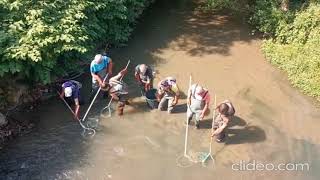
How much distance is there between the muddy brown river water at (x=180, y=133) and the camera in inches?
470

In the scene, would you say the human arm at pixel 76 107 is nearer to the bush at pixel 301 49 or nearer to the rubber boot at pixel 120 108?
the rubber boot at pixel 120 108

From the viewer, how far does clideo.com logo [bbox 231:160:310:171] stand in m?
12.1

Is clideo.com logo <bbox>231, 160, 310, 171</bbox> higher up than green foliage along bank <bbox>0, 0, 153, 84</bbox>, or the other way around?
green foliage along bank <bbox>0, 0, 153, 84</bbox>

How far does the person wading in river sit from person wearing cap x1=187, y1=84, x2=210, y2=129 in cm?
40

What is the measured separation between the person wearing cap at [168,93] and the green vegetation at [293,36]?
415cm

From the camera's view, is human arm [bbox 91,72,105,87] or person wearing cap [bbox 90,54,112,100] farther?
human arm [bbox 91,72,105,87]

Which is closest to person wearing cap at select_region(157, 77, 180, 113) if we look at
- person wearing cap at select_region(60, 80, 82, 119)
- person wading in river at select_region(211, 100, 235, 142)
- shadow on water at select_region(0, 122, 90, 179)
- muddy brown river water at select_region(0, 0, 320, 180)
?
muddy brown river water at select_region(0, 0, 320, 180)

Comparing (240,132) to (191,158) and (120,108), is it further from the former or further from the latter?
(120,108)

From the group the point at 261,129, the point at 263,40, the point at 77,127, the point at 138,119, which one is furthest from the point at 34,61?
the point at 263,40

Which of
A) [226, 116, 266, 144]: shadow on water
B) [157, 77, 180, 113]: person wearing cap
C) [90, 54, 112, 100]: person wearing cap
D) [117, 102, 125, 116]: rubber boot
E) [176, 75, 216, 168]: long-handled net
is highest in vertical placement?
[90, 54, 112, 100]: person wearing cap

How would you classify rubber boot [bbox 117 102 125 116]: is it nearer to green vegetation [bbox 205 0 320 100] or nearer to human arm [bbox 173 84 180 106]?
human arm [bbox 173 84 180 106]

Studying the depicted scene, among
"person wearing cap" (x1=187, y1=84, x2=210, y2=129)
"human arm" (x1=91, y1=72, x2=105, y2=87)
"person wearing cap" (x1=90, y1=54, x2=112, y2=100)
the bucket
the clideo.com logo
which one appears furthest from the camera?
the bucket

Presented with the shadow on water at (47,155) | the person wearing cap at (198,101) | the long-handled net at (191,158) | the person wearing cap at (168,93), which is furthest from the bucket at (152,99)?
the shadow on water at (47,155)

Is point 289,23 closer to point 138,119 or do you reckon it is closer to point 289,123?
point 289,123
